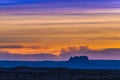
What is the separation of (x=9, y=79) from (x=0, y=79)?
270 cm

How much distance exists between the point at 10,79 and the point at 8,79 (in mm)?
1274

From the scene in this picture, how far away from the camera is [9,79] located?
91.3m

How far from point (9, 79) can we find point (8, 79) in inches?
45.7

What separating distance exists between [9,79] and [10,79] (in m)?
0.19

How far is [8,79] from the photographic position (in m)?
92.4

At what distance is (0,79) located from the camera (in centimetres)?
8894

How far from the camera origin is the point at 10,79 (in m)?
91.2

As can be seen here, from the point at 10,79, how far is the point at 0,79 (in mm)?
2730

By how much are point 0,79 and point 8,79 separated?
3.65 meters
